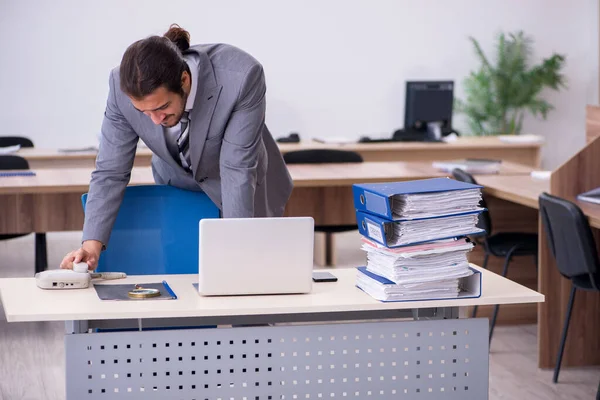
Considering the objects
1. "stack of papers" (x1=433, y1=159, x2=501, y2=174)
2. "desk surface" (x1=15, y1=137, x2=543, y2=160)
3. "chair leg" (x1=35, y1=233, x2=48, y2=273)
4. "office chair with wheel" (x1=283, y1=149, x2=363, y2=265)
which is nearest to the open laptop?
"stack of papers" (x1=433, y1=159, x2=501, y2=174)

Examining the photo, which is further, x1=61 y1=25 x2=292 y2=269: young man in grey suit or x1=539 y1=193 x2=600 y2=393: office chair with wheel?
x1=539 y1=193 x2=600 y2=393: office chair with wheel

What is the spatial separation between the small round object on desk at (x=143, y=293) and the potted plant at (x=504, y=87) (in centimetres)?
777

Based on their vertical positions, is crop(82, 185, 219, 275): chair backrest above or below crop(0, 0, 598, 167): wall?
below

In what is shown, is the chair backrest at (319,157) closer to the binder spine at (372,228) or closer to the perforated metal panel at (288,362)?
the binder spine at (372,228)

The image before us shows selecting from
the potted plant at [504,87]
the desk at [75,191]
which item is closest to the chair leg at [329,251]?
the desk at [75,191]

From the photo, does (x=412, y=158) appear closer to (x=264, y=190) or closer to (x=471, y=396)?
(x=264, y=190)

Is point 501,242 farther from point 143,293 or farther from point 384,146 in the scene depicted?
point 384,146

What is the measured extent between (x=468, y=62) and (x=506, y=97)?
0.64 m

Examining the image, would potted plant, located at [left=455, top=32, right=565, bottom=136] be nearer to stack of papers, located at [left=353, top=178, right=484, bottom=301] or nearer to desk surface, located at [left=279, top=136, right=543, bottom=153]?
desk surface, located at [left=279, top=136, right=543, bottom=153]

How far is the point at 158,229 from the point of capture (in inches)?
121

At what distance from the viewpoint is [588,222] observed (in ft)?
12.0

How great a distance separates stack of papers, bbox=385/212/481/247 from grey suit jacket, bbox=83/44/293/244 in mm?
498

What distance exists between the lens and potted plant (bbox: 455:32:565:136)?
32.0 feet

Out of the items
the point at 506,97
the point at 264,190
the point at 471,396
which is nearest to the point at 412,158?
the point at 506,97
